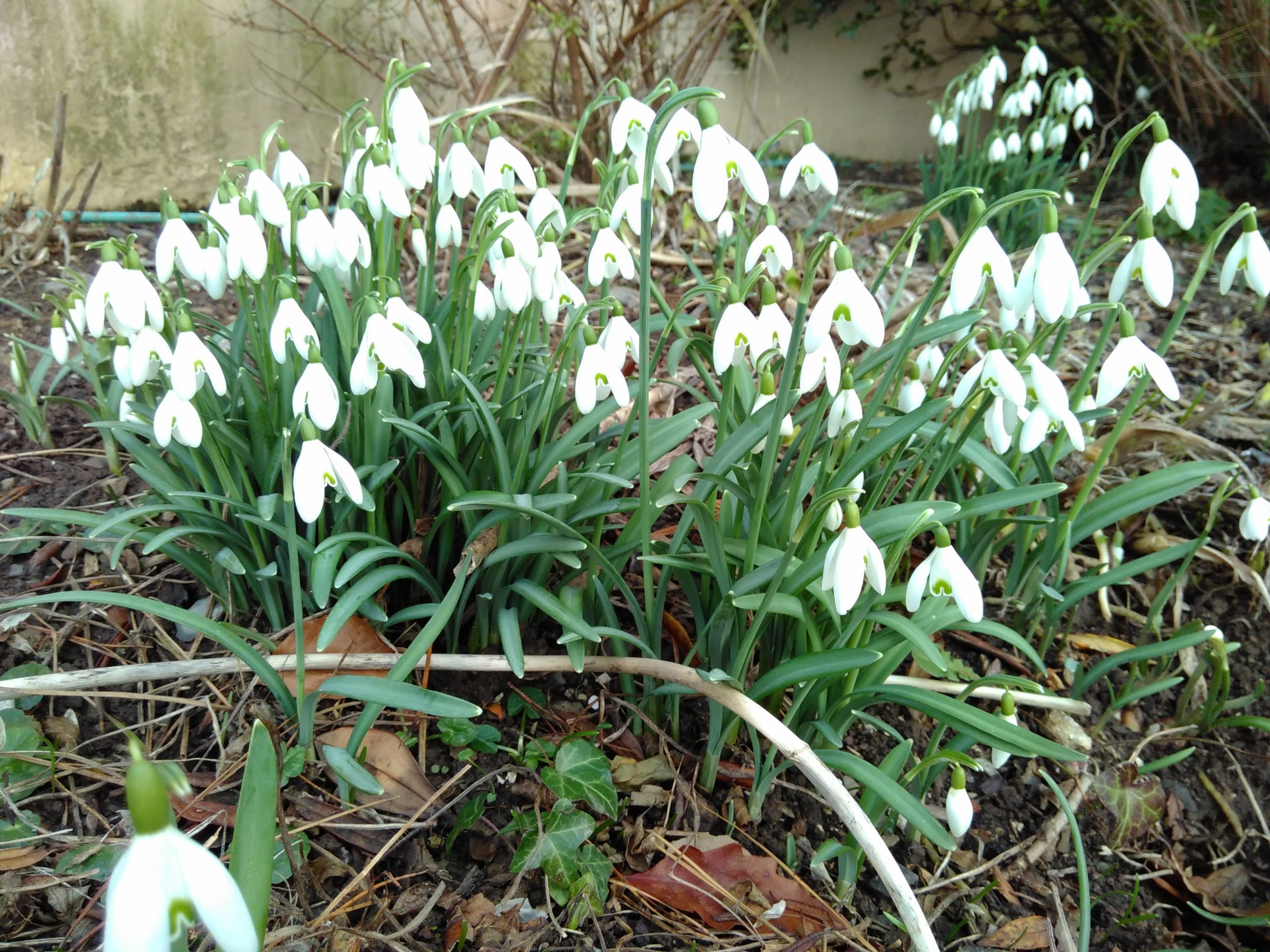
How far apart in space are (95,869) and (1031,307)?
5.17 ft

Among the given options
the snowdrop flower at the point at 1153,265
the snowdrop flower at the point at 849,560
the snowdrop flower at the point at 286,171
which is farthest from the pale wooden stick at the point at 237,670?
the snowdrop flower at the point at 286,171

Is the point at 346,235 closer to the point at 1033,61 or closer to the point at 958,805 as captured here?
the point at 958,805

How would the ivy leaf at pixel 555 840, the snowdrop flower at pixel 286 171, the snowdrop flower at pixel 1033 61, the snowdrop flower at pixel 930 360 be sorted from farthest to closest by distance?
the snowdrop flower at pixel 1033 61 → the snowdrop flower at pixel 930 360 → the snowdrop flower at pixel 286 171 → the ivy leaf at pixel 555 840

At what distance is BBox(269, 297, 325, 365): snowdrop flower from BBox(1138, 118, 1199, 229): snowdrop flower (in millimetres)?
1294

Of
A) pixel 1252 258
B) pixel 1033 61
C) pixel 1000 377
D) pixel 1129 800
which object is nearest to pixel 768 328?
pixel 1000 377

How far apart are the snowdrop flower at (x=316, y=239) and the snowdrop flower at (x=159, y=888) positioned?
0.94m

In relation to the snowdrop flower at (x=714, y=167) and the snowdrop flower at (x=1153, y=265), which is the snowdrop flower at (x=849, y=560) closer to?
the snowdrop flower at (x=714, y=167)

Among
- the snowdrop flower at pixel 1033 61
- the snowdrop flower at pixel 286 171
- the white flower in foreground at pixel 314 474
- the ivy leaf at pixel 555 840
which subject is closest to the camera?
the white flower in foreground at pixel 314 474

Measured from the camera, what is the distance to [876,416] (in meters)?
1.71

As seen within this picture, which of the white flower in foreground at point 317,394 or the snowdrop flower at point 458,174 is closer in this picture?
the white flower in foreground at point 317,394

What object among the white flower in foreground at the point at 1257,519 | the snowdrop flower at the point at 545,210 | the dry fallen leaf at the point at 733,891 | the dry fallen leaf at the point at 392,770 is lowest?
the dry fallen leaf at the point at 733,891

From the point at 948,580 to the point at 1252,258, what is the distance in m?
0.84

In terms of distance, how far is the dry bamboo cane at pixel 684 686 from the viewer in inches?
43.8

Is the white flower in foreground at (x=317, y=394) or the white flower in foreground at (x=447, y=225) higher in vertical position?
the white flower in foreground at (x=447, y=225)
